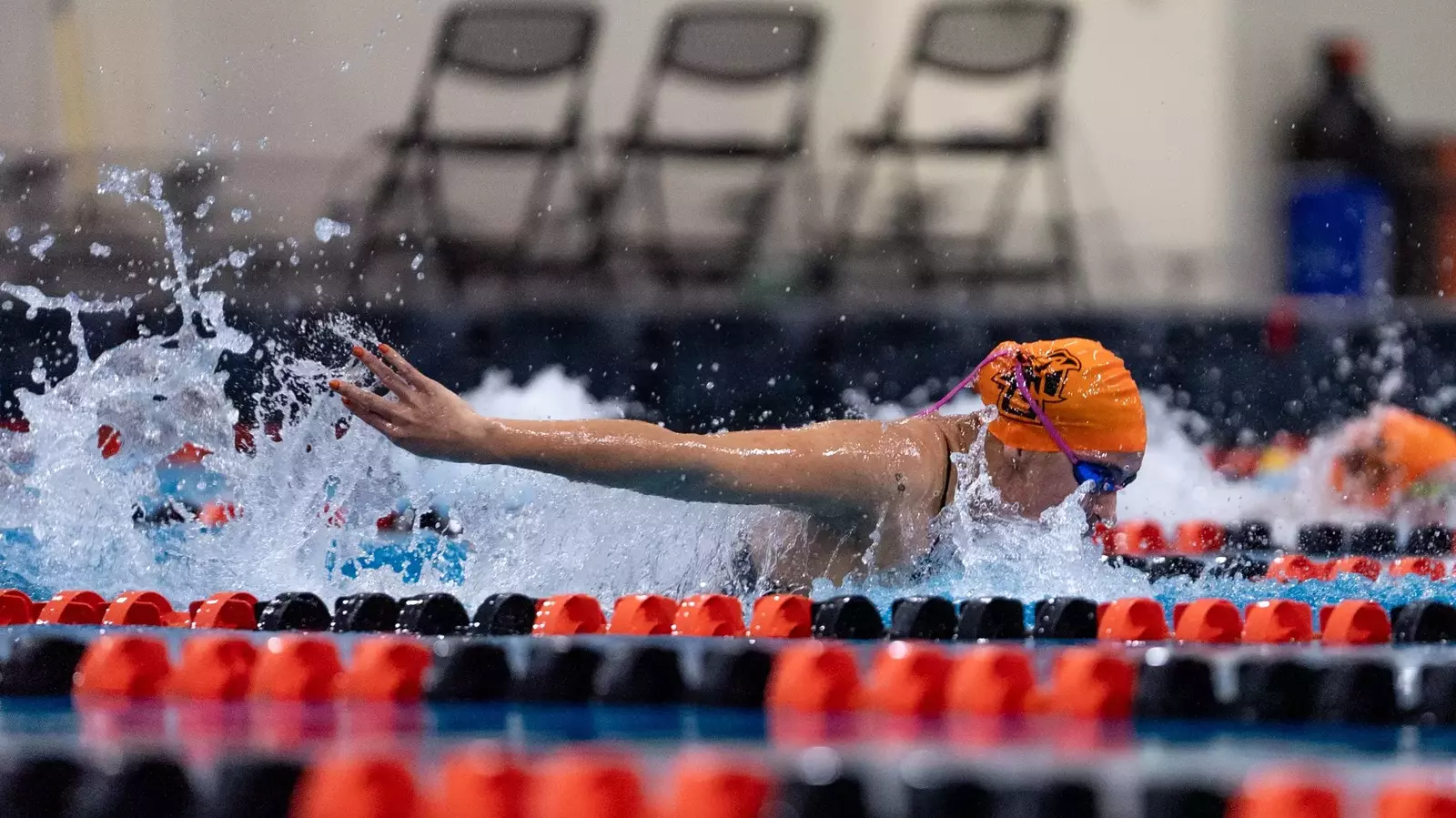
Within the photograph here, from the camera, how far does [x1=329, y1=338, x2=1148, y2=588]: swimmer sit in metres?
2.42

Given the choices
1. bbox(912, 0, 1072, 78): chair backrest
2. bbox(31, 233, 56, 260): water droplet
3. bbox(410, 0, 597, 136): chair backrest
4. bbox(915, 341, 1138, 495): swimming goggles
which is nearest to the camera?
bbox(915, 341, 1138, 495): swimming goggles

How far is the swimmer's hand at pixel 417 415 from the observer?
2195 mm

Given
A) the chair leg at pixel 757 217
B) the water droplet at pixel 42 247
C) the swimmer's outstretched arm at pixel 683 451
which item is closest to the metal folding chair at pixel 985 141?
the chair leg at pixel 757 217

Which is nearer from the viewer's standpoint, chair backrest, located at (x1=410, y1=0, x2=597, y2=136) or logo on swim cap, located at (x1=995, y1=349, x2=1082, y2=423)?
logo on swim cap, located at (x1=995, y1=349, x2=1082, y2=423)

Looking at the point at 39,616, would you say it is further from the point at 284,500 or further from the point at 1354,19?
the point at 1354,19

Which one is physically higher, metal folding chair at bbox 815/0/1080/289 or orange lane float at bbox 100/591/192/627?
orange lane float at bbox 100/591/192/627

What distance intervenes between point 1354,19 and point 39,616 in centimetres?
793

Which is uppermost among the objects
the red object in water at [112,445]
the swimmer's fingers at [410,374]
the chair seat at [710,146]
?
the swimmer's fingers at [410,374]

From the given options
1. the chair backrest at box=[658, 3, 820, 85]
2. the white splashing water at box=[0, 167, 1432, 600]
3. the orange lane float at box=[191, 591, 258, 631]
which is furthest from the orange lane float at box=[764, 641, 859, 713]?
the chair backrest at box=[658, 3, 820, 85]

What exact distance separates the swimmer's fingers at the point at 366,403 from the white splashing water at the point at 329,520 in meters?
0.62

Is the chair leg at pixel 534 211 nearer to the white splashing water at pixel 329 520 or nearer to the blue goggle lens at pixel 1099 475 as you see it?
the white splashing water at pixel 329 520

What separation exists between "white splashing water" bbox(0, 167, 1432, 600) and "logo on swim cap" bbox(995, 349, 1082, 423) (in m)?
0.12

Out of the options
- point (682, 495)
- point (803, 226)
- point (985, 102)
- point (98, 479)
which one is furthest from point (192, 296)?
point (682, 495)

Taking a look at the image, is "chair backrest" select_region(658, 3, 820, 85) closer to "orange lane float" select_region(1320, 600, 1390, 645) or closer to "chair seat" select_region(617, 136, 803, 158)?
"chair seat" select_region(617, 136, 803, 158)
